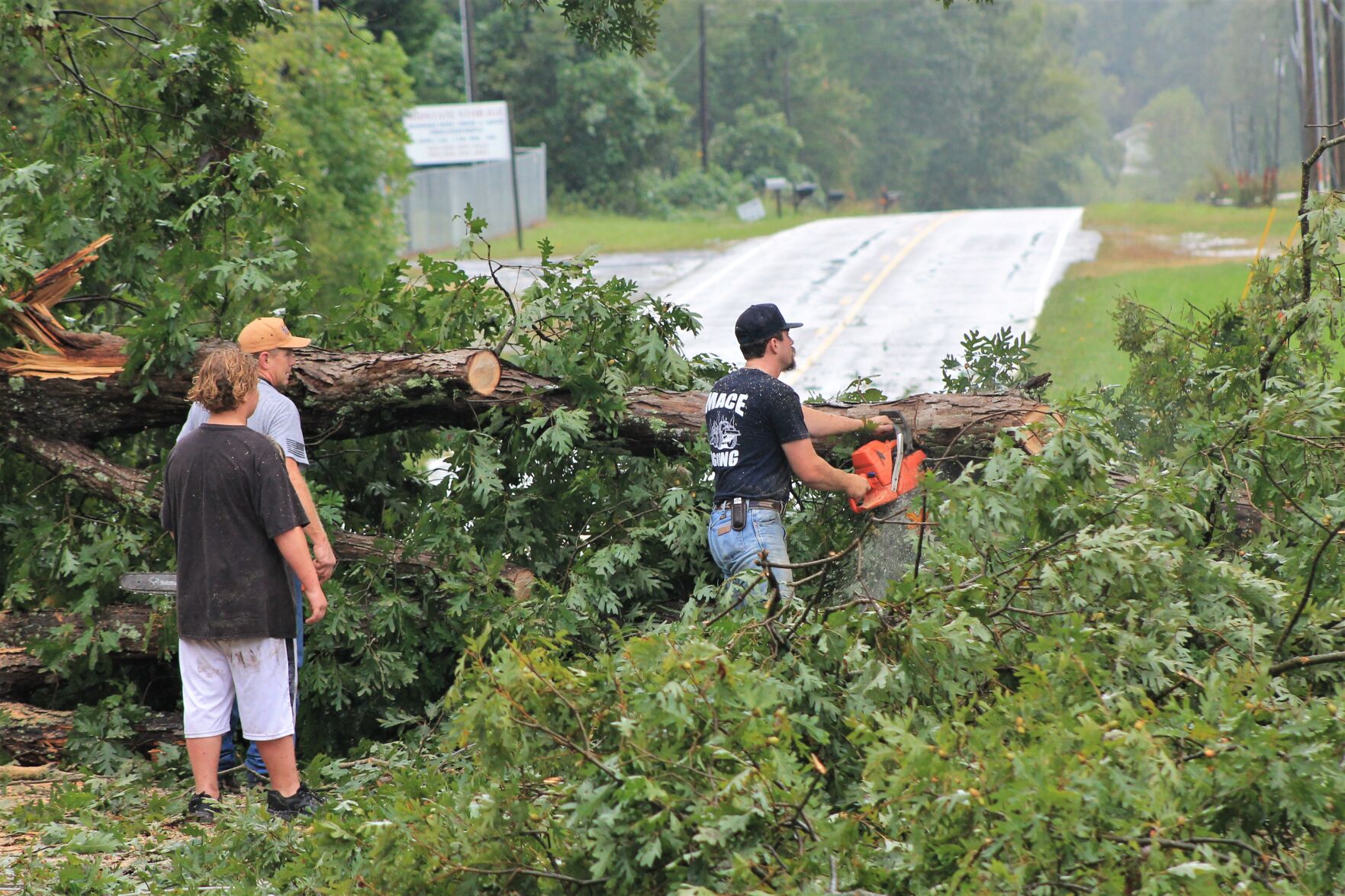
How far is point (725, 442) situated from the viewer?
5.15m

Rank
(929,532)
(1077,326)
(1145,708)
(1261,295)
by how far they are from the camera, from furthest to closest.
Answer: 1. (1077,326)
2. (1261,295)
3. (929,532)
4. (1145,708)

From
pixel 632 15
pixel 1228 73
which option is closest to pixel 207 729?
pixel 632 15

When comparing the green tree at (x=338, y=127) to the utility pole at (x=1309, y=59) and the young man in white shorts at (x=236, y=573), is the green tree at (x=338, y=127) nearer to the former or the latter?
the young man in white shorts at (x=236, y=573)

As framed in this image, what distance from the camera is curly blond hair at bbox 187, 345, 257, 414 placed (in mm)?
4645

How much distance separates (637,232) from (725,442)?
2704cm

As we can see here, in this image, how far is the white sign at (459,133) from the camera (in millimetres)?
31328

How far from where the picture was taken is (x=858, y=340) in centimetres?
1695

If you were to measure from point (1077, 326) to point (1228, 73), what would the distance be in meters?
99.7

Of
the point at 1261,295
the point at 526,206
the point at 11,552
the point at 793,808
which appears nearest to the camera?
A: the point at 793,808

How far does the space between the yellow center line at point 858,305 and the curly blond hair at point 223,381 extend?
7.62 meters

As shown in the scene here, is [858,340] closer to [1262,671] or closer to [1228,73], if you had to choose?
[1262,671]

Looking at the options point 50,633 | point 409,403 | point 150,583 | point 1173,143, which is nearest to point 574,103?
point 409,403

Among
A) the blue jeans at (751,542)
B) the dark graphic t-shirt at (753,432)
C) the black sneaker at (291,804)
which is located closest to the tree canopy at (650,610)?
the black sneaker at (291,804)

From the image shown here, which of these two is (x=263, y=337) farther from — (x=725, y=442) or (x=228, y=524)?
(x=725, y=442)
